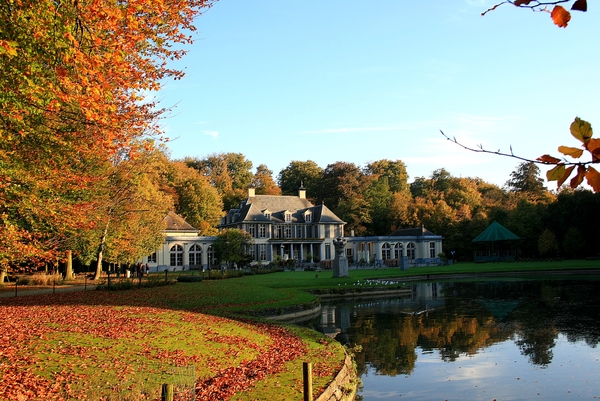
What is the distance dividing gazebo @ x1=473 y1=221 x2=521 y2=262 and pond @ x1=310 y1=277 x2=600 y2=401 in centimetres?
2415

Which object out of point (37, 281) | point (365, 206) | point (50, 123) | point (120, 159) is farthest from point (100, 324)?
point (365, 206)

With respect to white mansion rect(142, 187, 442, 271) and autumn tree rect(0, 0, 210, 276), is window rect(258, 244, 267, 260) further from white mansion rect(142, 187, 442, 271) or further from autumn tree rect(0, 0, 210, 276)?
autumn tree rect(0, 0, 210, 276)

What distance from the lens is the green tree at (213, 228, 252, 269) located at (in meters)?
44.1

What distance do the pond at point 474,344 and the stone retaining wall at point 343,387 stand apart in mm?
309

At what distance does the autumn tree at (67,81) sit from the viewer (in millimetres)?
8141

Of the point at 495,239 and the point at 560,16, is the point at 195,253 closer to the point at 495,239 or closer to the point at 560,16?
the point at 495,239

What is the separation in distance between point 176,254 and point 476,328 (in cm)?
3589

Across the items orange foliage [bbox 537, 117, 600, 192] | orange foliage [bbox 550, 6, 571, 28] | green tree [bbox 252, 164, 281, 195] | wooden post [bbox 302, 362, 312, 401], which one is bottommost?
wooden post [bbox 302, 362, 312, 401]

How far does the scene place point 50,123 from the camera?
11.5m

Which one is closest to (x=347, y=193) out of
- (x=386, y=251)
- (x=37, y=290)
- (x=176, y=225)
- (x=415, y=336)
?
(x=386, y=251)

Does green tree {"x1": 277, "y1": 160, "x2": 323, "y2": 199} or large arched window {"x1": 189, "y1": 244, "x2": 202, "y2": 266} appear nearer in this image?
large arched window {"x1": 189, "y1": 244, "x2": 202, "y2": 266}

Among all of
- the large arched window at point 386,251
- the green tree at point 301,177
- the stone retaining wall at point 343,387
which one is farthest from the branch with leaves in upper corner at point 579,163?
the green tree at point 301,177

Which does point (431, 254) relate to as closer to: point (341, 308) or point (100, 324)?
point (341, 308)

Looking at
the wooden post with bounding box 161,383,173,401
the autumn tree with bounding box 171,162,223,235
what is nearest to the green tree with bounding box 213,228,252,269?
the autumn tree with bounding box 171,162,223,235
